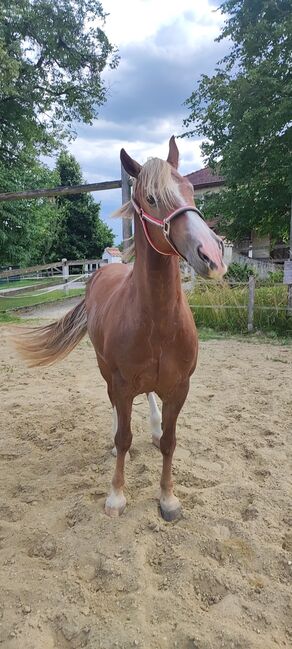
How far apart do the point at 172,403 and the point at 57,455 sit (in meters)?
1.25

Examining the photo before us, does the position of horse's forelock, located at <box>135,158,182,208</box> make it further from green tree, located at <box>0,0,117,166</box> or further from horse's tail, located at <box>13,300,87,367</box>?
green tree, located at <box>0,0,117,166</box>

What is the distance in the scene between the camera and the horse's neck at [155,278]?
1.77m

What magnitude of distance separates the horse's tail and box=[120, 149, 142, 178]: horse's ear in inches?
75.6

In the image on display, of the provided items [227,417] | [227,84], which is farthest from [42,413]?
[227,84]

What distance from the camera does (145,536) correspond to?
2.01 meters

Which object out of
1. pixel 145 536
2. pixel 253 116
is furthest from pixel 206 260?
pixel 253 116

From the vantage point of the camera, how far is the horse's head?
1289 millimetres

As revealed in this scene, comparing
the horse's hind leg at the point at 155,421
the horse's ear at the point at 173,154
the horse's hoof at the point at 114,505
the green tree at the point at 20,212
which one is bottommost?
the horse's hoof at the point at 114,505

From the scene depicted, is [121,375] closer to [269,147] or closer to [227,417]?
[227,417]

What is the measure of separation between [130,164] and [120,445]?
155cm

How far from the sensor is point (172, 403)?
216 cm

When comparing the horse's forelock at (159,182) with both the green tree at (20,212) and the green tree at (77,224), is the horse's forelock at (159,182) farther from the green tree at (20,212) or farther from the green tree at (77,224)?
the green tree at (77,224)

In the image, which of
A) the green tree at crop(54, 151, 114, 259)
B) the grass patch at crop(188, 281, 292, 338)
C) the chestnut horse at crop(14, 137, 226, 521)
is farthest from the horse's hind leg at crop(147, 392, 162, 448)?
the green tree at crop(54, 151, 114, 259)

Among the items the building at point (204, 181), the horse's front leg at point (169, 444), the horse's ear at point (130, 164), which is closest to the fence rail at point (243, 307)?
the horse's front leg at point (169, 444)
